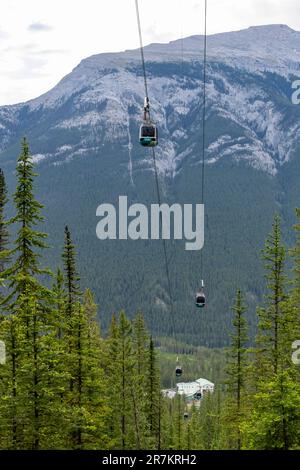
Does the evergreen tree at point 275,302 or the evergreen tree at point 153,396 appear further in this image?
the evergreen tree at point 153,396

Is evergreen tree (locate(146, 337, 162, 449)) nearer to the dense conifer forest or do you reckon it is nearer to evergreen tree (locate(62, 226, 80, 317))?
the dense conifer forest

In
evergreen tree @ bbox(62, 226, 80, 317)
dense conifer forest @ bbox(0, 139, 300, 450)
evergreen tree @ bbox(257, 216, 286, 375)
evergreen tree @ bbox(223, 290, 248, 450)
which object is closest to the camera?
dense conifer forest @ bbox(0, 139, 300, 450)

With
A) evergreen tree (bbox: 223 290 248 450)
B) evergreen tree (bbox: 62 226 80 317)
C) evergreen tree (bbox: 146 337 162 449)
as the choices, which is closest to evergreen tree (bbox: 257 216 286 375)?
evergreen tree (bbox: 223 290 248 450)

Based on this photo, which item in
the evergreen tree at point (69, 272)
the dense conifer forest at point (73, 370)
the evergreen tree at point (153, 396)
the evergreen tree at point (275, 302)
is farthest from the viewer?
the evergreen tree at point (153, 396)

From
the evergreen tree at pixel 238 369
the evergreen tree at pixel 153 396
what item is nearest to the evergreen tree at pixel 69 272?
the evergreen tree at pixel 238 369

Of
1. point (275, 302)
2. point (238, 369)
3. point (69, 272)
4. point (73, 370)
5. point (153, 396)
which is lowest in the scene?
point (153, 396)

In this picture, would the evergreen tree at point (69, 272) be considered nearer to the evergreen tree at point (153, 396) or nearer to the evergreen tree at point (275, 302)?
the evergreen tree at point (275, 302)

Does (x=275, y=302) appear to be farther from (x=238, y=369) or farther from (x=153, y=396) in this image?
(x=153, y=396)

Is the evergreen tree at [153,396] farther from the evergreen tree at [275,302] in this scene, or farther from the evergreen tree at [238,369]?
the evergreen tree at [275,302]

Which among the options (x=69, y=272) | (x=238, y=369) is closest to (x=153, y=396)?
(x=238, y=369)

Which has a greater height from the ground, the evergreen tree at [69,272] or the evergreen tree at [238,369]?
the evergreen tree at [69,272]

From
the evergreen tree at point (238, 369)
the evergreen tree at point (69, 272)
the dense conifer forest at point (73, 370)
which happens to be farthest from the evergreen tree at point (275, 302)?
the evergreen tree at point (69, 272)

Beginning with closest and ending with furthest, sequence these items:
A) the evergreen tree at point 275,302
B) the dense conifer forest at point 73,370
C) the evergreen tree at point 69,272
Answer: the dense conifer forest at point 73,370 → the evergreen tree at point 275,302 → the evergreen tree at point 69,272

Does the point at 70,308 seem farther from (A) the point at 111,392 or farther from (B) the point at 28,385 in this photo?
(B) the point at 28,385
